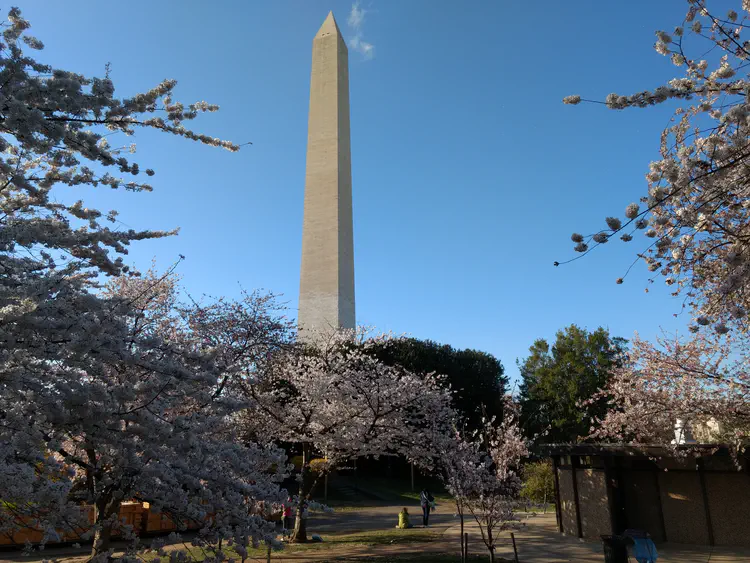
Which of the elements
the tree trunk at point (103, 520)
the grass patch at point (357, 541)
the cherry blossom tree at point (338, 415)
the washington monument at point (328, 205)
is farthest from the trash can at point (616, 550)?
the washington monument at point (328, 205)

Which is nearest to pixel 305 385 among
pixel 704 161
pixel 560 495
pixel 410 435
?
pixel 410 435

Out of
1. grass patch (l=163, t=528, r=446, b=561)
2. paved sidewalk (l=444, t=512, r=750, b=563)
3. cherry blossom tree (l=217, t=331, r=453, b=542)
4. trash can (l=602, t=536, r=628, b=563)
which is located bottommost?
grass patch (l=163, t=528, r=446, b=561)

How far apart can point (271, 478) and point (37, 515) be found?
3.80 m

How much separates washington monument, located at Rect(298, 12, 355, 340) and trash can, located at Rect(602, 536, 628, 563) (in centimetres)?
2187

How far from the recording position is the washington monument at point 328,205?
32156mm

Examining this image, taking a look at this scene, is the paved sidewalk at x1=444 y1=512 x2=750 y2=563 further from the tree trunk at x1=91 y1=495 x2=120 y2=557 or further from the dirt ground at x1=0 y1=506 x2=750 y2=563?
the tree trunk at x1=91 y1=495 x2=120 y2=557

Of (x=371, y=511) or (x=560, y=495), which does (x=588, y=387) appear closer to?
(x=371, y=511)

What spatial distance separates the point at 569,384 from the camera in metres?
40.9

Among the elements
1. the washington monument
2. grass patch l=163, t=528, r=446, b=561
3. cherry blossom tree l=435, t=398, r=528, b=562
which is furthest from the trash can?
the washington monument

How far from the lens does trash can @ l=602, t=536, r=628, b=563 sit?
980cm

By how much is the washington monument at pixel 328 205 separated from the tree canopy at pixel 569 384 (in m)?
18.2

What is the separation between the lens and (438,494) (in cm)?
3297

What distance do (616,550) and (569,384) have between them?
33.0 metres

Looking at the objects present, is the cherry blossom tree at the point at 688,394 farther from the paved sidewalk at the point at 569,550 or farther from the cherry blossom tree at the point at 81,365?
the cherry blossom tree at the point at 81,365
